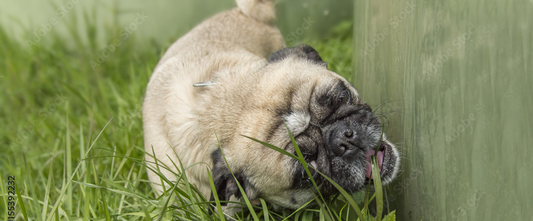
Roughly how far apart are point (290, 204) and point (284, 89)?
898 mm

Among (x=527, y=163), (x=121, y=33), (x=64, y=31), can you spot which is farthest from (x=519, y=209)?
(x=64, y=31)

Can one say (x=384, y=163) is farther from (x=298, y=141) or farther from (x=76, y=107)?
(x=76, y=107)

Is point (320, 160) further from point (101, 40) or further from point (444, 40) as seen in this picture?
point (101, 40)

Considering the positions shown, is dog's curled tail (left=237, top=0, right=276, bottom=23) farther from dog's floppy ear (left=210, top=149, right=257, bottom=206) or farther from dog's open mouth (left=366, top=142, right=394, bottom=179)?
dog's open mouth (left=366, top=142, right=394, bottom=179)

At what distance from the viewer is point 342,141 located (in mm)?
2947

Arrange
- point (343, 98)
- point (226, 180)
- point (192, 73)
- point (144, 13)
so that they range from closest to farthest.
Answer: point (226, 180), point (343, 98), point (192, 73), point (144, 13)

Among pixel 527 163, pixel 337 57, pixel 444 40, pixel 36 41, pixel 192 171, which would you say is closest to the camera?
pixel 527 163

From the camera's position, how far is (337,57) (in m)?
6.76

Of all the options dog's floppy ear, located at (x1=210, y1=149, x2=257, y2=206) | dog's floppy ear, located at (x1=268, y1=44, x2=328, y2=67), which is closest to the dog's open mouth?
dog's floppy ear, located at (x1=210, y1=149, x2=257, y2=206)

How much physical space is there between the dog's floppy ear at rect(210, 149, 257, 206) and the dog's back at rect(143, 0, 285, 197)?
18 centimetres

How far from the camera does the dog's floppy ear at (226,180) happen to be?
9.99ft

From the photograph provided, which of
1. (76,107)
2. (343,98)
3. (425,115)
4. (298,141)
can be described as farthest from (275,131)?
(76,107)

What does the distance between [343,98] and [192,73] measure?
60.0 inches

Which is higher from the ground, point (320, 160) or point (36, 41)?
point (36, 41)
